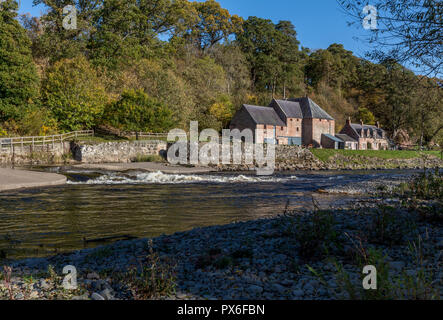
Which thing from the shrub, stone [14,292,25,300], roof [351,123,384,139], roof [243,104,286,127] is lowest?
stone [14,292,25,300]

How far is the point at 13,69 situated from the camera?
3481 centimetres

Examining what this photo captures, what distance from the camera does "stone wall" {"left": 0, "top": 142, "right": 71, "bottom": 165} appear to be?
2992cm

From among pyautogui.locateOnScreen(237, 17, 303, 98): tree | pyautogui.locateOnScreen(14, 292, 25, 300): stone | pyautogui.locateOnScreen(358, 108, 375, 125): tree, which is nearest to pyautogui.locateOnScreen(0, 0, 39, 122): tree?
pyautogui.locateOnScreen(14, 292, 25, 300): stone

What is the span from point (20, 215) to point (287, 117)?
5036cm

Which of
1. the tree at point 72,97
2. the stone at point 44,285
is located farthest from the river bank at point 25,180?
the tree at point 72,97

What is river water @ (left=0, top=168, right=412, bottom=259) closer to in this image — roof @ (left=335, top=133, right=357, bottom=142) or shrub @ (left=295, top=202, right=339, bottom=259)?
shrub @ (left=295, top=202, right=339, bottom=259)

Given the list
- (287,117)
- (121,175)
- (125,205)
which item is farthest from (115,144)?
(287,117)

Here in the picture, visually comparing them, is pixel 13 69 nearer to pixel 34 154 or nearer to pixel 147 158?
pixel 34 154

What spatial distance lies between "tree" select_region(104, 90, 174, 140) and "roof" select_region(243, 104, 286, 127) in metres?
16.1

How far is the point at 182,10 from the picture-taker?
205 ft

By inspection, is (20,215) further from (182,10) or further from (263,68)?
(263,68)

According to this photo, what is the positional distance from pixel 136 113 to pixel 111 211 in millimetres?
29931

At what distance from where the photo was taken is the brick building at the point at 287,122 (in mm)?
54812

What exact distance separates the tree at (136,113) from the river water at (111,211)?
2057 cm
